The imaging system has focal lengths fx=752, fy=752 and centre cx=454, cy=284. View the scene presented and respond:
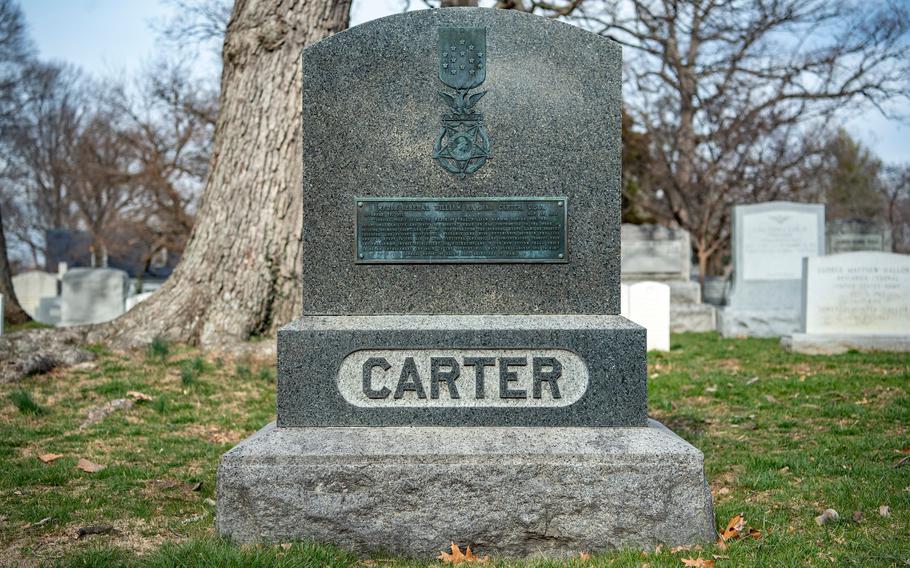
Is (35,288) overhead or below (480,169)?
below

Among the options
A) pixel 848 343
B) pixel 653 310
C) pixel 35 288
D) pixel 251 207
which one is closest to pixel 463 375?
pixel 251 207

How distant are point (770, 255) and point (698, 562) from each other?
11871mm

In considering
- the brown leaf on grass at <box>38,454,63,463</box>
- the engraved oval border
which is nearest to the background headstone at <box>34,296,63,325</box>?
the brown leaf on grass at <box>38,454,63,463</box>

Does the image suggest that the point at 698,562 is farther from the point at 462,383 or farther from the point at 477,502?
the point at 462,383

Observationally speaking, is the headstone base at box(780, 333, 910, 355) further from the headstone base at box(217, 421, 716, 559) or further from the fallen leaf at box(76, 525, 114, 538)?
the fallen leaf at box(76, 525, 114, 538)

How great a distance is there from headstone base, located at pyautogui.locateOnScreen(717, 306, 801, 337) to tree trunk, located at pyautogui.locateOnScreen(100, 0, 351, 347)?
28.2 ft

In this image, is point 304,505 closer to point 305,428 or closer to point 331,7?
point 305,428

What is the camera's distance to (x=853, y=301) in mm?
10500

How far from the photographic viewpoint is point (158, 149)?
30.7m

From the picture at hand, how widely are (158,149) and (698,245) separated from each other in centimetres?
2142

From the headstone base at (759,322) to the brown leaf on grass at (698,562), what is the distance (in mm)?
11037

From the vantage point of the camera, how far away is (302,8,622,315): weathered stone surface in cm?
385

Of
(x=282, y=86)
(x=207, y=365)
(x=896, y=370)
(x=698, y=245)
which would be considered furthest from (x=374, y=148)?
(x=698, y=245)

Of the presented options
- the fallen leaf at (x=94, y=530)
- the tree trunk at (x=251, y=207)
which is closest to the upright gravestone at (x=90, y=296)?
the tree trunk at (x=251, y=207)
